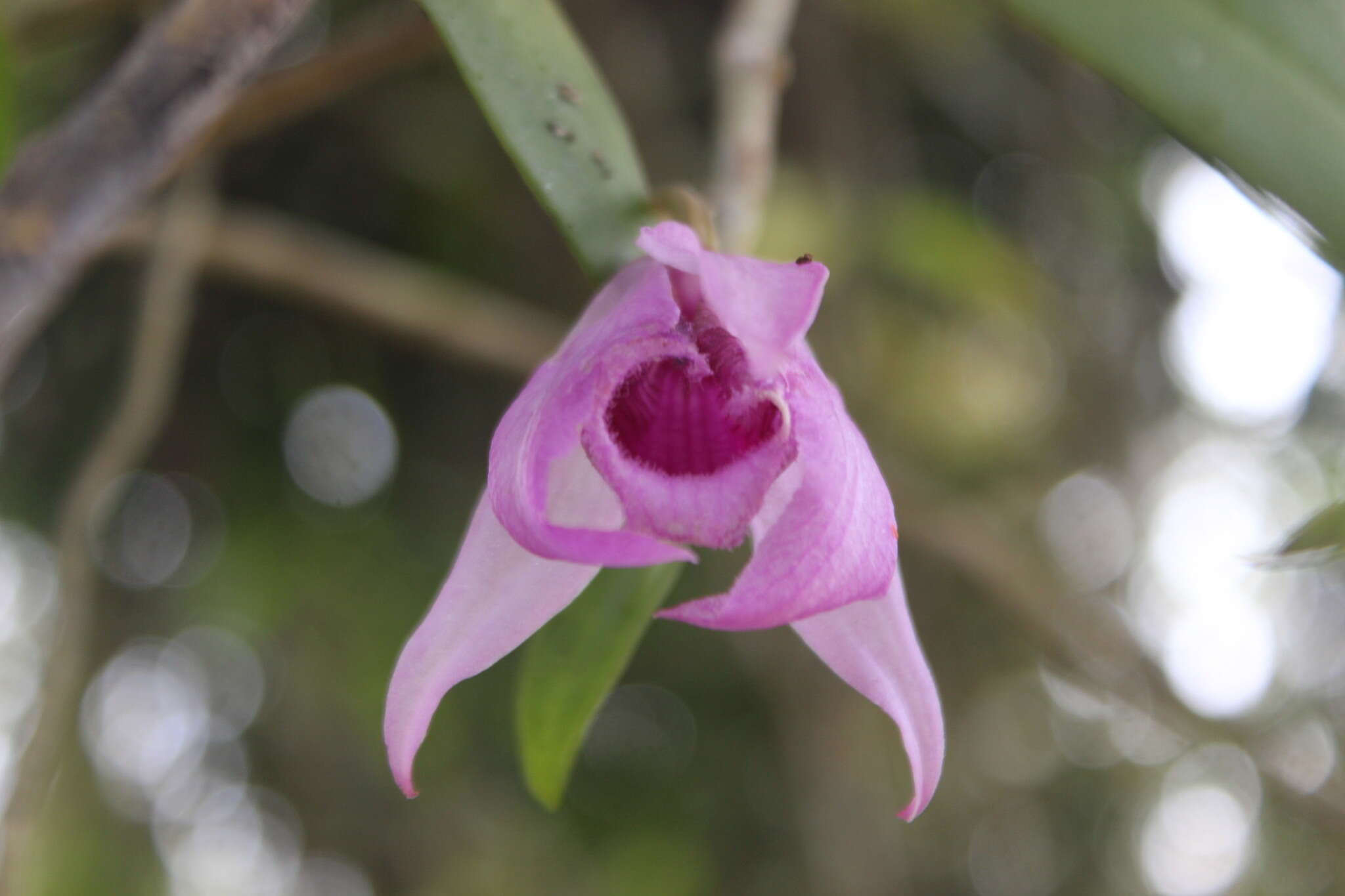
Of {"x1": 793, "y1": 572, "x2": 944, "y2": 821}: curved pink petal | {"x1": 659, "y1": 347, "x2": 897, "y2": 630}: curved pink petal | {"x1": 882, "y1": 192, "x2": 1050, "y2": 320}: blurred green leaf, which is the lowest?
{"x1": 882, "y1": 192, "x2": 1050, "y2": 320}: blurred green leaf

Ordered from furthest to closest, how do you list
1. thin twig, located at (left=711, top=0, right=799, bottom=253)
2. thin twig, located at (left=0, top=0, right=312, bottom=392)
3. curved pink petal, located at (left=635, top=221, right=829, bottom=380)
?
thin twig, located at (left=711, top=0, right=799, bottom=253) → thin twig, located at (left=0, top=0, right=312, bottom=392) → curved pink petal, located at (left=635, top=221, right=829, bottom=380)

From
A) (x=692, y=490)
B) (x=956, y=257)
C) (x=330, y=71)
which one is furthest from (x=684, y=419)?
(x=956, y=257)

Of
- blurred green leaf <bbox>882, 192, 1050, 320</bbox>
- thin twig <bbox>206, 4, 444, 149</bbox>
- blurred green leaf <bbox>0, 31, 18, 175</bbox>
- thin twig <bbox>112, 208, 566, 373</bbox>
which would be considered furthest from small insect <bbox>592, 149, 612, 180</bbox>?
blurred green leaf <bbox>882, 192, 1050, 320</bbox>

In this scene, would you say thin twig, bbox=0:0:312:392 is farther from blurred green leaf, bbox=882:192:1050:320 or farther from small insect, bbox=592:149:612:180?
blurred green leaf, bbox=882:192:1050:320

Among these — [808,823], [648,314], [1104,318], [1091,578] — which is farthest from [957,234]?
[648,314]

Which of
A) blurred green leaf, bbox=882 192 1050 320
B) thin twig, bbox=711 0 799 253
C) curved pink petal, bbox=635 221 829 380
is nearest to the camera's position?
curved pink petal, bbox=635 221 829 380

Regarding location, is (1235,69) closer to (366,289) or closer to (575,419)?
(575,419)

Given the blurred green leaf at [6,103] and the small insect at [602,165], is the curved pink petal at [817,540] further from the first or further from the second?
the blurred green leaf at [6,103]
